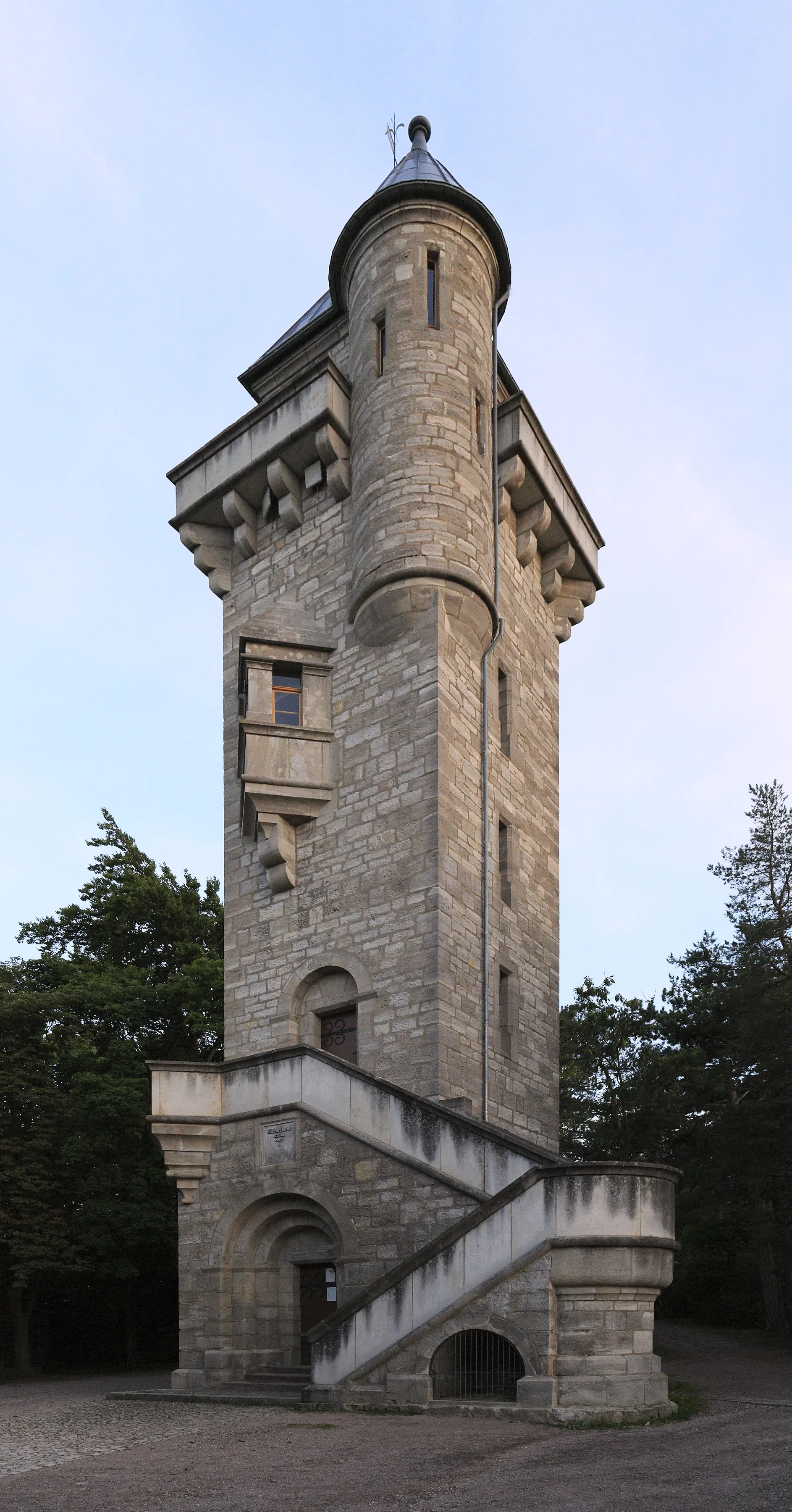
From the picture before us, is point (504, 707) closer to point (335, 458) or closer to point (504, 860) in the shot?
point (504, 860)

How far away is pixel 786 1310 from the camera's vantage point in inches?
947

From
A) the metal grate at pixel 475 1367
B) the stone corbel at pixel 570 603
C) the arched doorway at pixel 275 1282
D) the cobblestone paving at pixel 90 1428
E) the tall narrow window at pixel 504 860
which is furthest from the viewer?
the stone corbel at pixel 570 603

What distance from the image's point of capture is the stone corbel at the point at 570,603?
22.1 m

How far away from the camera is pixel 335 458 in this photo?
18672 millimetres

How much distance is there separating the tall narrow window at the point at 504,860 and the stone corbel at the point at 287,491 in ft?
18.5

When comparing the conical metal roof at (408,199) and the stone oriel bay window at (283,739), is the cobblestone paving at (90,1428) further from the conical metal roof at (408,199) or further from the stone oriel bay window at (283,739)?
the conical metal roof at (408,199)

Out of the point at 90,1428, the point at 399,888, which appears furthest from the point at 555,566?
the point at 90,1428

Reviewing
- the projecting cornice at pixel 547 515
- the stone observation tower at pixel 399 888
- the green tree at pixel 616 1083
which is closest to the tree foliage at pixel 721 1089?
the green tree at pixel 616 1083

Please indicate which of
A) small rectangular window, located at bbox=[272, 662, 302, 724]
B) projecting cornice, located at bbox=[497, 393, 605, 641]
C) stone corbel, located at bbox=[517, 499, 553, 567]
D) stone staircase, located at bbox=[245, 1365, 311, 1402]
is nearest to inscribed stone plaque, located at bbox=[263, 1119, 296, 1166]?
stone staircase, located at bbox=[245, 1365, 311, 1402]

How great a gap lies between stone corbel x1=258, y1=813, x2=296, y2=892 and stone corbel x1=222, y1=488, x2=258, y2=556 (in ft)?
16.7

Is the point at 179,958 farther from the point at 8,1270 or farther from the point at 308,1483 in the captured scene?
the point at 308,1483

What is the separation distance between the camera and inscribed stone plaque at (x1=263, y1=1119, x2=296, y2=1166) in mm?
13820

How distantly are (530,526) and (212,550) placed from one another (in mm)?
5141

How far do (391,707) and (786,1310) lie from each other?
49.2 ft
